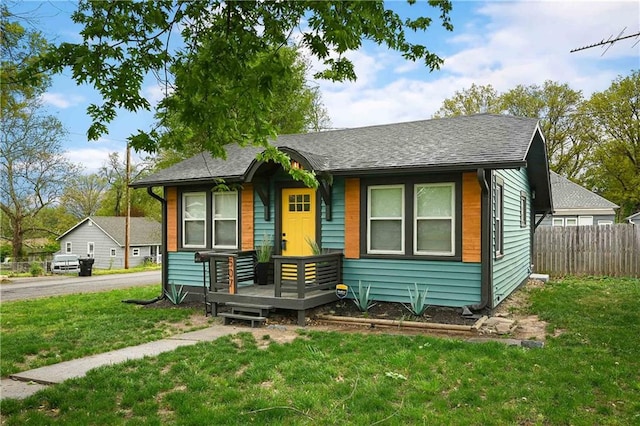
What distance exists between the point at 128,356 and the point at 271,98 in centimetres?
404

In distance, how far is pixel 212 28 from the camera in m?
4.25

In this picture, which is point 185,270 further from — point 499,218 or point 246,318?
point 499,218

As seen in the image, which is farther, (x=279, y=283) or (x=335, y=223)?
(x=335, y=223)

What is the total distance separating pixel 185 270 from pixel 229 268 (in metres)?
2.71

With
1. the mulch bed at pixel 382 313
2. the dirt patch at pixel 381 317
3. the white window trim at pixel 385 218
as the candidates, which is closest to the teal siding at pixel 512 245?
the dirt patch at pixel 381 317

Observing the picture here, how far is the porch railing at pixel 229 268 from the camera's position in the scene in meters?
8.67

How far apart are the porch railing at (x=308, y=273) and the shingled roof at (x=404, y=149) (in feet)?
5.65

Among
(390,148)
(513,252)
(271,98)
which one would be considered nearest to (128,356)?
(271,98)

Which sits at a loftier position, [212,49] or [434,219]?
[212,49]

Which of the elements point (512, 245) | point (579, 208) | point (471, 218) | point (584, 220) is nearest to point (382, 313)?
point (471, 218)

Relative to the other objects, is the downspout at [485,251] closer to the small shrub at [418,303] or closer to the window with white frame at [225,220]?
the small shrub at [418,303]

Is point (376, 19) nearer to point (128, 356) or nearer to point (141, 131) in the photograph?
point (141, 131)

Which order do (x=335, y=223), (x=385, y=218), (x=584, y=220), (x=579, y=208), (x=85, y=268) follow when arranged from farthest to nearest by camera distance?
1. (x=584, y=220)
2. (x=579, y=208)
3. (x=85, y=268)
4. (x=335, y=223)
5. (x=385, y=218)

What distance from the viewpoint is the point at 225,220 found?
10555 mm
